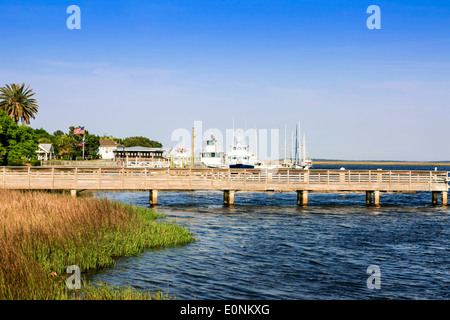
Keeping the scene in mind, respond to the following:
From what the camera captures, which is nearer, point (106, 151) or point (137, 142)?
point (106, 151)

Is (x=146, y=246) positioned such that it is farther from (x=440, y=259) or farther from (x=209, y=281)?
(x=440, y=259)

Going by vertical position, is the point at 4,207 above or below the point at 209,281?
above

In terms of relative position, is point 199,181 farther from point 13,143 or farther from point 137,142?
point 137,142

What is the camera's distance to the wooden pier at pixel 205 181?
31.6 m

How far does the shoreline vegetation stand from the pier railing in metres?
8.39

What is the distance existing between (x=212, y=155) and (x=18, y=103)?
131 feet

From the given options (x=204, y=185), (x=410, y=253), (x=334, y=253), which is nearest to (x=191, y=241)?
(x=334, y=253)

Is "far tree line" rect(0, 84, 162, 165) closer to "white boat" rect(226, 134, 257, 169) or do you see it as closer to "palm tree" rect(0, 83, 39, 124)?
"palm tree" rect(0, 83, 39, 124)

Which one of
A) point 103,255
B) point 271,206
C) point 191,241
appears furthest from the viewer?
point 271,206

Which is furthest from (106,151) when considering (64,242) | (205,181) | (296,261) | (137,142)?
(296,261)

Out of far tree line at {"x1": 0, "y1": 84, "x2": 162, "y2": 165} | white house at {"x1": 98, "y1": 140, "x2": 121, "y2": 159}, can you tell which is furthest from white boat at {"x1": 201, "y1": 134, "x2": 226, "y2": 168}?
white house at {"x1": 98, "y1": 140, "x2": 121, "y2": 159}

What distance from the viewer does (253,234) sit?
2270 centimetres

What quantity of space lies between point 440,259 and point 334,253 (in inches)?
180

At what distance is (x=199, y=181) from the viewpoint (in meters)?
33.3
